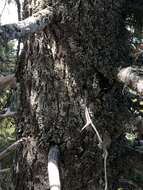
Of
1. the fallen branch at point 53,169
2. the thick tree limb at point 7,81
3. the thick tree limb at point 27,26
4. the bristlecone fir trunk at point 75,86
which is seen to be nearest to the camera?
the thick tree limb at point 27,26

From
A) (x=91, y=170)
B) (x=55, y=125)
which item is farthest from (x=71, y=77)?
(x=91, y=170)

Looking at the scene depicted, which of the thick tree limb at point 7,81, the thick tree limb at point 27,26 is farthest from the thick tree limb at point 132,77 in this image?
the thick tree limb at point 7,81

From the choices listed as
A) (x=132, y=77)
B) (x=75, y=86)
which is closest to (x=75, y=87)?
(x=75, y=86)

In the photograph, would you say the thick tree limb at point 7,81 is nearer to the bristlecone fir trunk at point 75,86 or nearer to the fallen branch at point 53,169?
the bristlecone fir trunk at point 75,86

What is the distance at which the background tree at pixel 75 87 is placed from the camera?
83.2 inches

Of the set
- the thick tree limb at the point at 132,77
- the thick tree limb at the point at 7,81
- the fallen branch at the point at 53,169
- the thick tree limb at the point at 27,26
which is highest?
the thick tree limb at the point at 27,26

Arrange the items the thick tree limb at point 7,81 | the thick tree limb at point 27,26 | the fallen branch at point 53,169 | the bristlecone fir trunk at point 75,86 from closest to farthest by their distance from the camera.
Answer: the thick tree limb at point 27,26, the fallen branch at point 53,169, the bristlecone fir trunk at point 75,86, the thick tree limb at point 7,81

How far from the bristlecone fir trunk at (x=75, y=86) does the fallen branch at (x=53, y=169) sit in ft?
0.18

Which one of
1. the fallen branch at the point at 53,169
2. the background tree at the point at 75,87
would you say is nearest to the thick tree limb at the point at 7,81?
the background tree at the point at 75,87

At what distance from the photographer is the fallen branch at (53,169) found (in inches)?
72.2

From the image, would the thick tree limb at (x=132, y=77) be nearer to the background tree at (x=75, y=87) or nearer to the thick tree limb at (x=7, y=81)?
the background tree at (x=75, y=87)

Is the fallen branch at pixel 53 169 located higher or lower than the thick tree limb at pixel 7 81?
lower

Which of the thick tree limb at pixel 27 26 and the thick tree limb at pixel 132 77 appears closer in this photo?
the thick tree limb at pixel 27 26

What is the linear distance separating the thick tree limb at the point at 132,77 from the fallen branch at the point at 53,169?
49 centimetres
